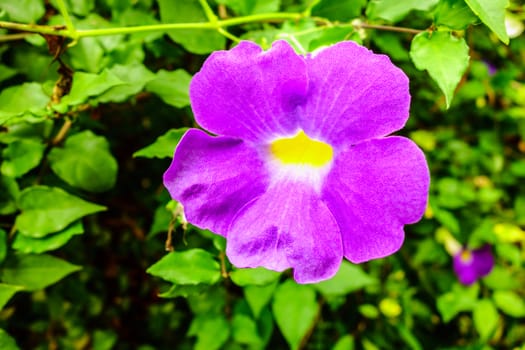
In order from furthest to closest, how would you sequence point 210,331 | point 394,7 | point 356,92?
point 210,331
point 394,7
point 356,92

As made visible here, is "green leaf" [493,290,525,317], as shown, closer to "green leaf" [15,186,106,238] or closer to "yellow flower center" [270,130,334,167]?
"yellow flower center" [270,130,334,167]

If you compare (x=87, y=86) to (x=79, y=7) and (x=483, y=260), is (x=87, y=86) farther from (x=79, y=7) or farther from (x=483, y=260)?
(x=483, y=260)

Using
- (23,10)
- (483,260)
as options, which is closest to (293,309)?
(23,10)

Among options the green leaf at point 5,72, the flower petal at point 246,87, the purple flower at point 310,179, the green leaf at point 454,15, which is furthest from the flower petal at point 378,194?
the green leaf at point 5,72

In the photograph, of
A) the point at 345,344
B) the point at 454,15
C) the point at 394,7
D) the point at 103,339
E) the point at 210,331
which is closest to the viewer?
the point at 454,15

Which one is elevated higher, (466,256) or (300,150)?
(300,150)

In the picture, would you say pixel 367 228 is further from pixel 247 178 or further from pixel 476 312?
pixel 476 312
